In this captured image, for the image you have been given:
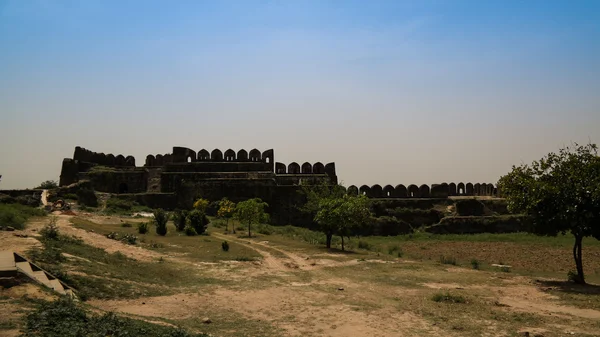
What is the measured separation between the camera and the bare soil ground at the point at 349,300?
7469 millimetres

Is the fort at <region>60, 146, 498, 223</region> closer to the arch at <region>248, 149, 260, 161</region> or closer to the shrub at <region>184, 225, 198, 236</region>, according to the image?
the arch at <region>248, 149, 260, 161</region>

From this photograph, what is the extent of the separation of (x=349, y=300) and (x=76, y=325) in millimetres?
5477

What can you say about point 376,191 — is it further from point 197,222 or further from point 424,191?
point 197,222

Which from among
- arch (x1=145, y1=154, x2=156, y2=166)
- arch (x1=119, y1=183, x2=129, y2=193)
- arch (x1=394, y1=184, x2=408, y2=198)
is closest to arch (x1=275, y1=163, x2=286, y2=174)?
arch (x1=394, y1=184, x2=408, y2=198)

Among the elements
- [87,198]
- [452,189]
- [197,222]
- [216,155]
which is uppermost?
[216,155]

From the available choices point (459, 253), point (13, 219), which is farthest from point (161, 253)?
point (459, 253)

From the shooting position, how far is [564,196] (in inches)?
453

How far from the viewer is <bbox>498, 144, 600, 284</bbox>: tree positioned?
37.2ft

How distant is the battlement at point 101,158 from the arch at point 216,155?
630 cm

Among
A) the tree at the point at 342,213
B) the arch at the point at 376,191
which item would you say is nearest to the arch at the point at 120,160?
the arch at the point at 376,191

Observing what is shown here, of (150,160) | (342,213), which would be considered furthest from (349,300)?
(150,160)

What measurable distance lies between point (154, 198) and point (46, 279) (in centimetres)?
2084

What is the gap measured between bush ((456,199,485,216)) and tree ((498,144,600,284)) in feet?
56.6

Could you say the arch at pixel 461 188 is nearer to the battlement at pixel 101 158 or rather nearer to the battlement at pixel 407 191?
the battlement at pixel 407 191
